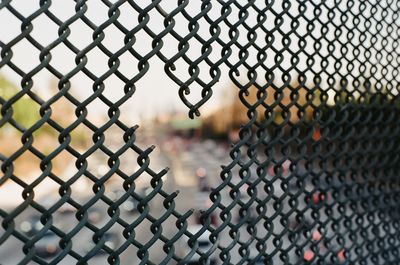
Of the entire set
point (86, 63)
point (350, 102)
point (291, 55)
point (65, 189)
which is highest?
point (350, 102)

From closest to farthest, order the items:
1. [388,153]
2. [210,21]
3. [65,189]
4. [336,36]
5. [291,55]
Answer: [65,189] → [210,21] → [291,55] → [336,36] → [388,153]

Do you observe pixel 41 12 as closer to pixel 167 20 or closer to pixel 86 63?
pixel 86 63

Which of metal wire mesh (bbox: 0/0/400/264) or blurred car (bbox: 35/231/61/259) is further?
blurred car (bbox: 35/231/61/259)

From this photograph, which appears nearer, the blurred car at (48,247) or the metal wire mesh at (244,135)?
the metal wire mesh at (244,135)

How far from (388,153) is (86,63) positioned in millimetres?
2083

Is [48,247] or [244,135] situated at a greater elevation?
[48,247]

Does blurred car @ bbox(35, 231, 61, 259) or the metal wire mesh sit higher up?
blurred car @ bbox(35, 231, 61, 259)

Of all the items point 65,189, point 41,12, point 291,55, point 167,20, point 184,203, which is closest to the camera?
point 41,12

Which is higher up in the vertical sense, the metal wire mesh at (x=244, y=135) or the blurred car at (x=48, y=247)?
the blurred car at (x=48, y=247)

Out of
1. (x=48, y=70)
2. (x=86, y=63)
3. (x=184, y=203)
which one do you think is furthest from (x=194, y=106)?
(x=184, y=203)

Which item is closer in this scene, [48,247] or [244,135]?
[244,135]

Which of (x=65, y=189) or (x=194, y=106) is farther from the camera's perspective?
(x=194, y=106)

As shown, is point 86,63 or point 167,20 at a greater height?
point 167,20

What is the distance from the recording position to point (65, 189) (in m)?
1.50
